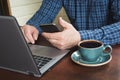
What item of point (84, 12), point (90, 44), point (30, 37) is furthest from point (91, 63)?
point (84, 12)

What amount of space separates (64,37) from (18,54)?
0.84 feet

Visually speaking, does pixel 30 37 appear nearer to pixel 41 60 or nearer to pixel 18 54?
pixel 41 60

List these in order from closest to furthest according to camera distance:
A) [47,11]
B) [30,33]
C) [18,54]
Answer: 1. [18,54]
2. [30,33]
3. [47,11]

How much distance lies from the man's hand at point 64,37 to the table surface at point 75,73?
0.10 metres

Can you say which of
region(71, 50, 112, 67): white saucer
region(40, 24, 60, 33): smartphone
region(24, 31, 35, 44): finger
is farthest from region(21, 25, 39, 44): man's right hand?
region(71, 50, 112, 67): white saucer

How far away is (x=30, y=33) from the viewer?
113cm

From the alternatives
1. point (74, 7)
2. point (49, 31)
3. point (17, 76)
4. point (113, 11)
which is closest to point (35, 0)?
point (74, 7)

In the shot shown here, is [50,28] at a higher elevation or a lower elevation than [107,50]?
higher

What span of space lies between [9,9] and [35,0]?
1.09ft

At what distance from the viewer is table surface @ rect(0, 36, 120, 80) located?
2.57 feet

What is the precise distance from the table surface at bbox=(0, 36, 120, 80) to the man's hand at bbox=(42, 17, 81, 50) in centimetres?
10

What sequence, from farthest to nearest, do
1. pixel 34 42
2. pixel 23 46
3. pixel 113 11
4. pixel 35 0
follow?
pixel 35 0
pixel 113 11
pixel 34 42
pixel 23 46

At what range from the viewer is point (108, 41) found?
40.3 inches

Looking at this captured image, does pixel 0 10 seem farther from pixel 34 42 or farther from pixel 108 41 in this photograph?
pixel 108 41
